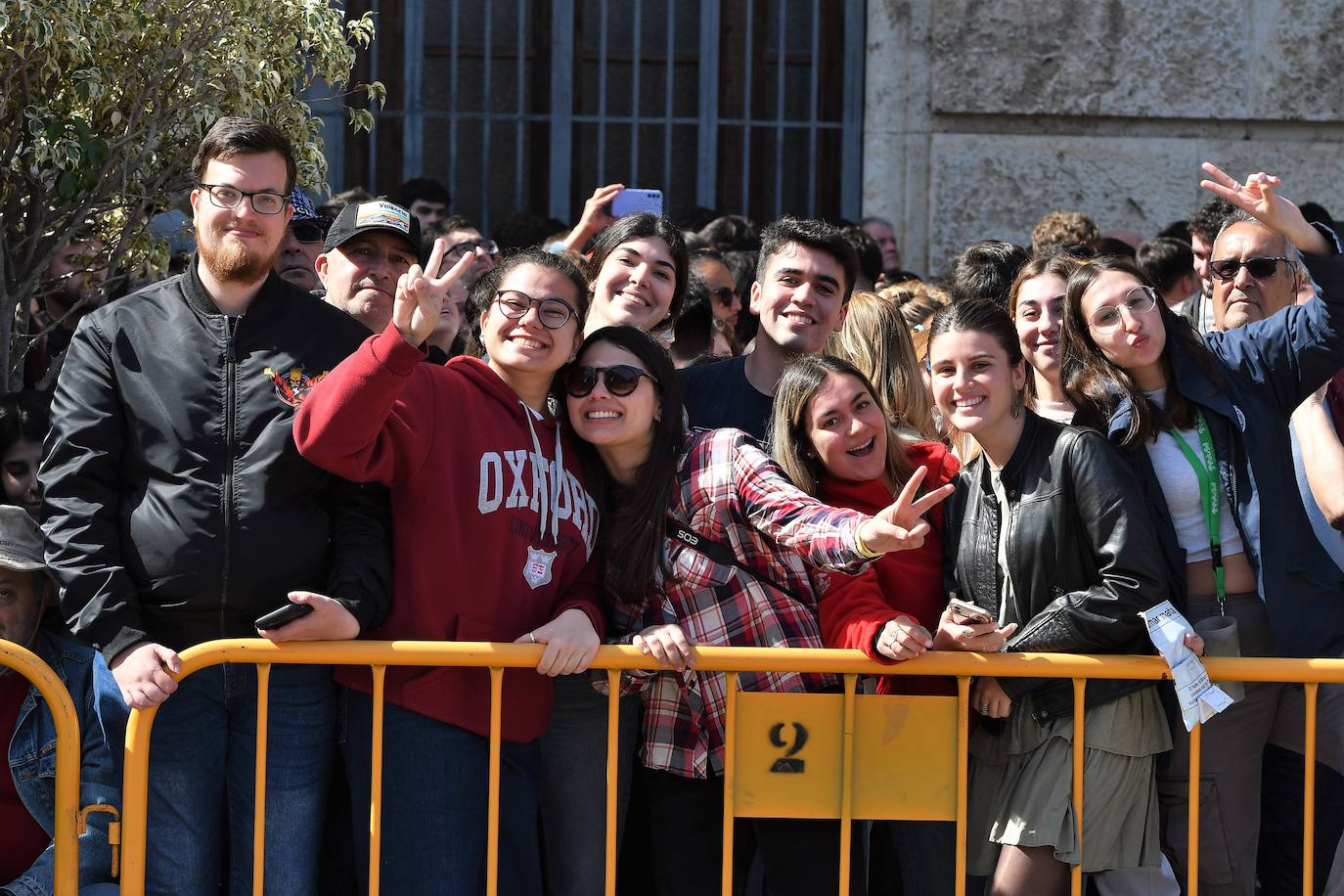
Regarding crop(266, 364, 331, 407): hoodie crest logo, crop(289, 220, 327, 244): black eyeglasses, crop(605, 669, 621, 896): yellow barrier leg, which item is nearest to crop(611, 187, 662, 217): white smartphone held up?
crop(289, 220, 327, 244): black eyeglasses

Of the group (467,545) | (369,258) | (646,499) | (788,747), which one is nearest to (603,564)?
(646,499)

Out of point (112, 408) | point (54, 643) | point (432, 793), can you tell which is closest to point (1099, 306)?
point (432, 793)

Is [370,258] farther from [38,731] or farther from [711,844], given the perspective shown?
[711,844]

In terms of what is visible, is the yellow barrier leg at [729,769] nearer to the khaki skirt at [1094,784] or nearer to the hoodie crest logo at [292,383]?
the khaki skirt at [1094,784]

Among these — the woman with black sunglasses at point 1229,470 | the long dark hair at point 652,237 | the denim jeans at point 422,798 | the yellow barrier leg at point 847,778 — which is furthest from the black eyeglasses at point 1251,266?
the denim jeans at point 422,798

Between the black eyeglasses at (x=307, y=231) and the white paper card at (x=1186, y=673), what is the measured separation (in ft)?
9.22

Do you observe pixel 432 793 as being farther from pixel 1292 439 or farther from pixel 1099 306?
pixel 1292 439

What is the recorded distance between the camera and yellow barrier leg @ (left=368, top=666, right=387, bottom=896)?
3.46 meters

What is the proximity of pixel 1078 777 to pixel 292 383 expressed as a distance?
1.95 metres

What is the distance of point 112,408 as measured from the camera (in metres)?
3.48

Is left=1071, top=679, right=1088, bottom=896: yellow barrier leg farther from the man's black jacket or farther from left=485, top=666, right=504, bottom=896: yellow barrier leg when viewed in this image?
the man's black jacket

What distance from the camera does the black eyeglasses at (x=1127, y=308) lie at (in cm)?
384

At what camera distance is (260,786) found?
343 centimetres

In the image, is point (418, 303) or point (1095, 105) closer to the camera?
point (418, 303)
